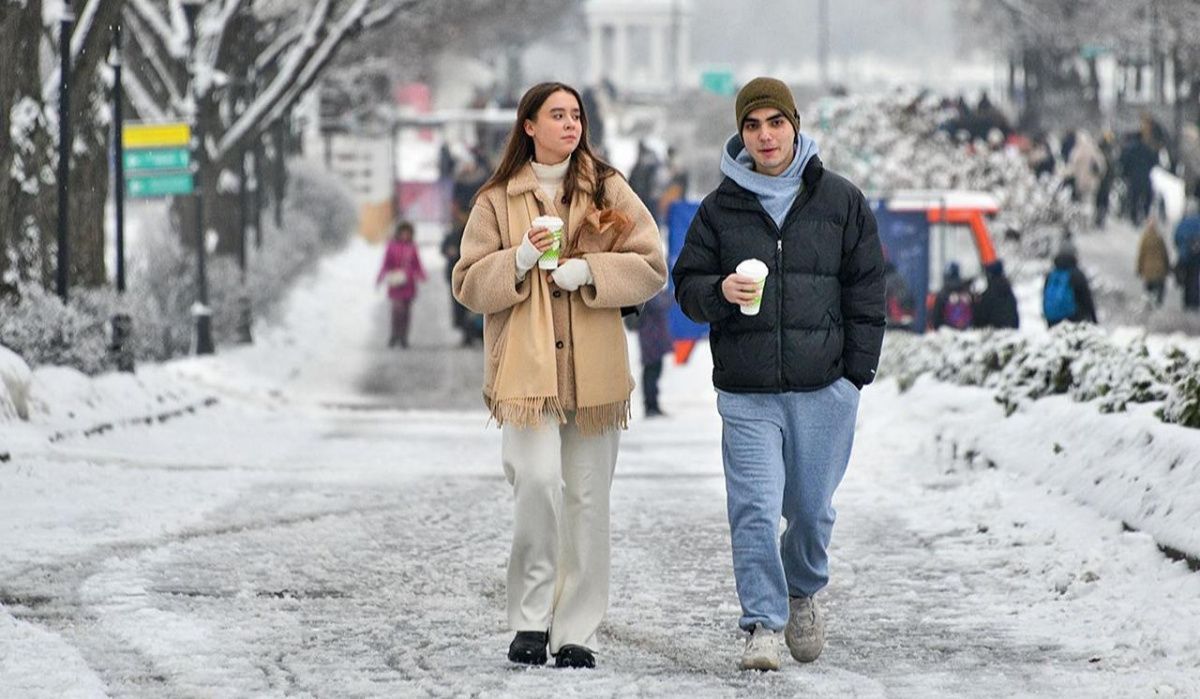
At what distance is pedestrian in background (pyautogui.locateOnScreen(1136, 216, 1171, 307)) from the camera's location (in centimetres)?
3275

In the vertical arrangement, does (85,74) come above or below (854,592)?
above

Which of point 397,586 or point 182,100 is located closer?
point 397,586

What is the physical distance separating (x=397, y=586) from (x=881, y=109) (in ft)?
111

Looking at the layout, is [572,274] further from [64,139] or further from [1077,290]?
[1077,290]

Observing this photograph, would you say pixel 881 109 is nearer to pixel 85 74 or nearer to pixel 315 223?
pixel 315 223

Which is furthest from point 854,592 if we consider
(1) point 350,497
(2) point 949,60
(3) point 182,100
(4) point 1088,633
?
(2) point 949,60

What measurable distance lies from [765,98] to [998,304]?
530 inches

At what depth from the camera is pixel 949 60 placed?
575 ft

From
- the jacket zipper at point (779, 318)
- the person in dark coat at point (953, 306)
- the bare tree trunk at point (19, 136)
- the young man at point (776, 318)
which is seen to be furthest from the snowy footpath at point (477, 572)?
the person in dark coat at point (953, 306)

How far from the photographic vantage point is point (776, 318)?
24.8 ft

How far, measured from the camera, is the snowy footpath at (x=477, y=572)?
7465mm

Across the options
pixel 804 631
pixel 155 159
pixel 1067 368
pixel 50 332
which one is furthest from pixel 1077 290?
pixel 804 631

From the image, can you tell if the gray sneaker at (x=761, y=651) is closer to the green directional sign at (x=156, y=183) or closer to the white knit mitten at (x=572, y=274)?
the white knit mitten at (x=572, y=274)

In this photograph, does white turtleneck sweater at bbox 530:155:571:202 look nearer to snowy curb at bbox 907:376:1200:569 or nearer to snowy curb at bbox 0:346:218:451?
snowy curb at bbox 907:376:1200:569
